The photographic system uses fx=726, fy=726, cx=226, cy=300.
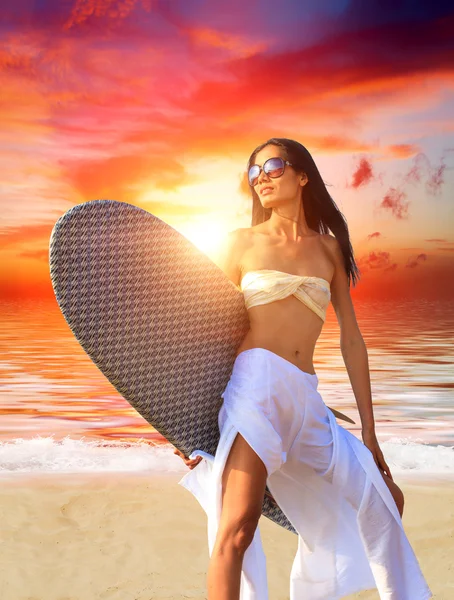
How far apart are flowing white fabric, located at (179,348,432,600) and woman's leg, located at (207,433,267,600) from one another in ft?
0.10

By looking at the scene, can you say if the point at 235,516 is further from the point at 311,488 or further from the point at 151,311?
the point at 151,311

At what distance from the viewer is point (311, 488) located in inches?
96.3

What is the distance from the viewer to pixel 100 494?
4977mm

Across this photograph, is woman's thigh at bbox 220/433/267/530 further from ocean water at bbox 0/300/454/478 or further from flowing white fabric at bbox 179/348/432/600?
ocean water at bbox 0/300/454/478

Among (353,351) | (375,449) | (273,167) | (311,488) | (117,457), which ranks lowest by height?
(117,457)

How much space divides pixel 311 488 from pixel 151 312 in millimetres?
808

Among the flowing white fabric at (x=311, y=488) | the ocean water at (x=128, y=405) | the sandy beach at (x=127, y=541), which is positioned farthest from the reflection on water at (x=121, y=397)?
the flowing white fabric at (x=311, y=488)

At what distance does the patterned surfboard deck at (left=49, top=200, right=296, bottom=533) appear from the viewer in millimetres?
2191

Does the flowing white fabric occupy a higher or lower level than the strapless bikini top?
lower

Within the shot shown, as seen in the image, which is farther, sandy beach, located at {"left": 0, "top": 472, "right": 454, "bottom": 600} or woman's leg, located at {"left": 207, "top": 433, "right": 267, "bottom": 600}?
sandy beach, located at {"left": 0, "top": 472, "right": 454, "bottom": 600}

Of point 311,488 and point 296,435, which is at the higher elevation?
point 296,435

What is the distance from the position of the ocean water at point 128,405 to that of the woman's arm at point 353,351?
359 centimetres

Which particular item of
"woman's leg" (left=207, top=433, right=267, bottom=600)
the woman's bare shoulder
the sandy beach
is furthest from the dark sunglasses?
the sandy beach

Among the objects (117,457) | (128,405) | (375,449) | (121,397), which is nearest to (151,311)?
(375,449)
